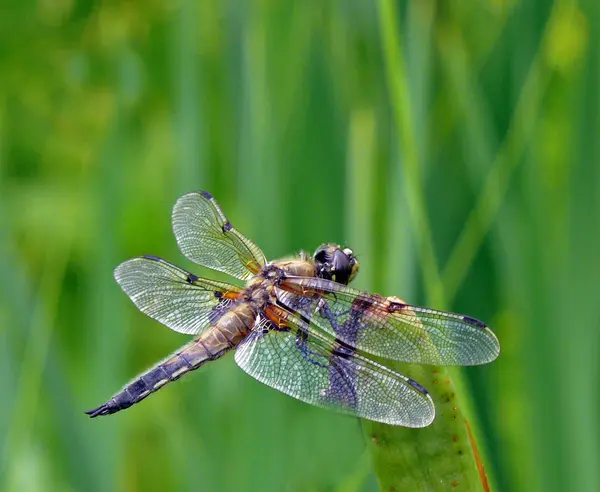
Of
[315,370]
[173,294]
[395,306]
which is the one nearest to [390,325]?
[395,306]

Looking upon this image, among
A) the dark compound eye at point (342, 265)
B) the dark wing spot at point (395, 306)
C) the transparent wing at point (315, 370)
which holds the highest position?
the dark wing spot at point (395, 306)

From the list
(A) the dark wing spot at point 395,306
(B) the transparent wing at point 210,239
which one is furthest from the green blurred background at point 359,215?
Answer: (A) the dark wing spot at point 395,306

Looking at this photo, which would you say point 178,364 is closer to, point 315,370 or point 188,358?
point 188,358

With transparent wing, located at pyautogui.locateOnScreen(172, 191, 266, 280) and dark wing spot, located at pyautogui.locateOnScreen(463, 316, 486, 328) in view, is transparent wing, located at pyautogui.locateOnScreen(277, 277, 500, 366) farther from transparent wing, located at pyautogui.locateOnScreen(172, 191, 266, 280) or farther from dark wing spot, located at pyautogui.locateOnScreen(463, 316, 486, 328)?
transparent wing, located at pyautogui.locateOnScreen(172, 191, 266, 280)

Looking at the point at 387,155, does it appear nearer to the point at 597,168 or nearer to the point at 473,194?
the point at 473,194

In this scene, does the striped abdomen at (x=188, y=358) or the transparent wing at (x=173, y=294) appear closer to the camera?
the striped abdomen at (x=188, y=358)

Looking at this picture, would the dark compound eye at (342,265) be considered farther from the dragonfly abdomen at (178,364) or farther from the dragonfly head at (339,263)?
the dragonfly abdomen at (178,364)
